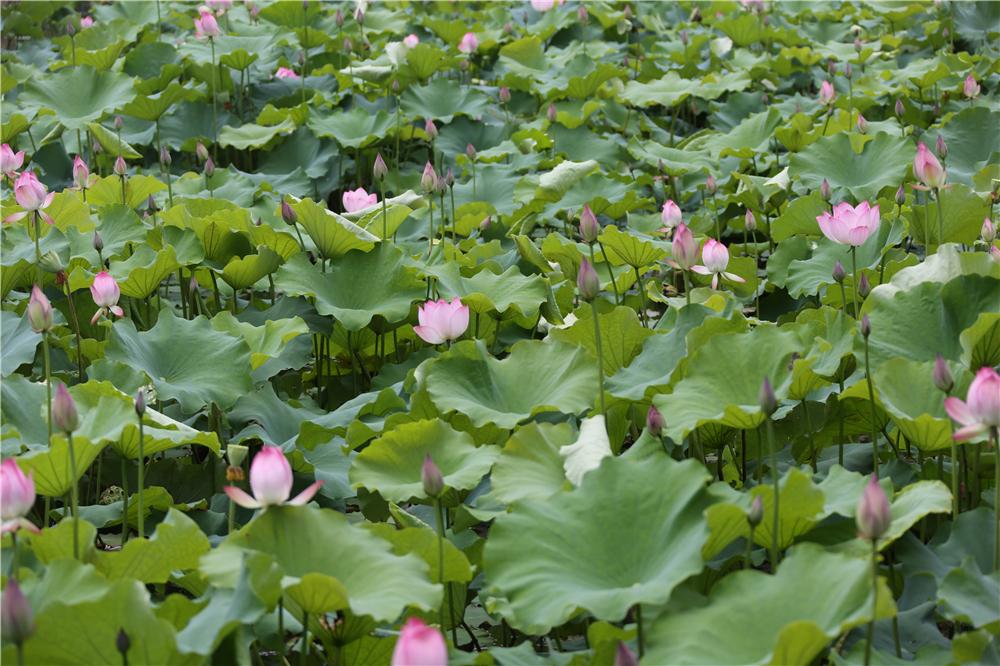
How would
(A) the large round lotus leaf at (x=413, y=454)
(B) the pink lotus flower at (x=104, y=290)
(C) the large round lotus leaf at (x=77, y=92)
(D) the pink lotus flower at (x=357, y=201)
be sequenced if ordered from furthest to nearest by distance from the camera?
(C) the large round lotus leaf at (x=77, y=92)
(D) the pink lotus flower at (x=357, y=201)
(B) the pink lotus flower at (x=104, y=290)
(A) the large round lotus leaf at (x=413, y=454)

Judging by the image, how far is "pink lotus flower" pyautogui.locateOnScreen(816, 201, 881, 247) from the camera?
2.07 metres

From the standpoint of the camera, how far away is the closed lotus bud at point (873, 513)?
120cm

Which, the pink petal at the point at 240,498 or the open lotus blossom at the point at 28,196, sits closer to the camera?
the pink petal at the point at 240,498

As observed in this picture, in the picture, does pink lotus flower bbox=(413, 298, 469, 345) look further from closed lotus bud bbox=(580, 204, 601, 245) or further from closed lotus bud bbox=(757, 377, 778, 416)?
closed lotus bud bbox=(757, 377, 778, 416)

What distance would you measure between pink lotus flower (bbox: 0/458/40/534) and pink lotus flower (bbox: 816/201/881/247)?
142 cm

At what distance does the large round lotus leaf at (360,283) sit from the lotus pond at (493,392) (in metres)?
0.01

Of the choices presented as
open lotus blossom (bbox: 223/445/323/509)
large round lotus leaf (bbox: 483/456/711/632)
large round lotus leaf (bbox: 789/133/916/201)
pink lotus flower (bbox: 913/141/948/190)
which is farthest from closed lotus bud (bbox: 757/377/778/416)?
large round lotus leaf (bbox: 789/133/916/201)

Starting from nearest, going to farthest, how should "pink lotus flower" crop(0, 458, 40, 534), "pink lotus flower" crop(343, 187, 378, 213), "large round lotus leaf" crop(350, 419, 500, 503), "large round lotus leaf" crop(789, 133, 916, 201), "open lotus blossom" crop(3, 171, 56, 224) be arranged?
"pink lotus flower" crop(0, 458, 40, 534) → "large round lotus leaf" crop(350, 419, 500, 503) → "open lotus blossom" crop(3, 171, 56, 224) → "pink lotus flower" crop(343, 187, 378, 213) → "large round lotus leaf" crop(789, 133, 916, 201)

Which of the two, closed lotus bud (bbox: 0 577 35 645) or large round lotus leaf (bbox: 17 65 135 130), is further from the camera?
large round lotus leaf (bbox: 17 65 135 130)

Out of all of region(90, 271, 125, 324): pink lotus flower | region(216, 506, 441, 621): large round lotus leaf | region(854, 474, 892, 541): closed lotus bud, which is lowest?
region(90, 271, 125, 324): pink lotus flower

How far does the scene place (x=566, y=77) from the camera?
431cm

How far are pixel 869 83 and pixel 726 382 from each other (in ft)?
8.95

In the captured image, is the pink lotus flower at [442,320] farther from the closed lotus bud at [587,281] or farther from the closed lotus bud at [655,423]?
the closed lotus bud at [655,423]

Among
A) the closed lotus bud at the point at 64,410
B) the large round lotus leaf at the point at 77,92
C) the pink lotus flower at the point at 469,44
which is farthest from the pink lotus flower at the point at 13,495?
the pink lotus flower at the point at 469,44
